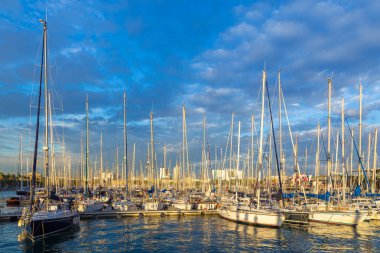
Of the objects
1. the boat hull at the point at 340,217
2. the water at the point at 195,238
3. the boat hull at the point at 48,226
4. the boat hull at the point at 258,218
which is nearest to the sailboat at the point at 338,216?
the boat hull at the point at 340,217

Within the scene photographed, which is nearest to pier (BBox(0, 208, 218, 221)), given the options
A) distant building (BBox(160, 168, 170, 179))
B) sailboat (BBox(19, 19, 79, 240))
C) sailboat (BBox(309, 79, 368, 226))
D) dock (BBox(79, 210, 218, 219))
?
dock (BBox(79, 210, 218, 219))

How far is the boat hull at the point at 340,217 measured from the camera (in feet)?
127

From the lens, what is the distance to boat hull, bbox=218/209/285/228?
36.7 m

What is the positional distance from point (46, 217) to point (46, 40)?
52.5ft

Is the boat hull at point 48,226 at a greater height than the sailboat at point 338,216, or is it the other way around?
the boat hull at point 48,226

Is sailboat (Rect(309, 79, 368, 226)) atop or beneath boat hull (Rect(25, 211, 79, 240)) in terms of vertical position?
beneath

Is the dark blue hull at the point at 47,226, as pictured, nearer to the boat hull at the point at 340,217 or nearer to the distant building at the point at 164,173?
the boat hull at the point at 340,217

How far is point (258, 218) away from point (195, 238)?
353 inches

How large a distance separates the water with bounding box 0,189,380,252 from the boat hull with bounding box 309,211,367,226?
3.48 feet

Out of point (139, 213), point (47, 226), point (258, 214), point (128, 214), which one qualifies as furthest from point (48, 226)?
point (258, 214)

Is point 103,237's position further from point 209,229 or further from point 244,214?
point 244,214

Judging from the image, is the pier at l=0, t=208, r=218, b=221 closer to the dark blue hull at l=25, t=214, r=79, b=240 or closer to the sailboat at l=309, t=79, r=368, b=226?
the dark blue hull at l=25, t=214, r=79, b=240

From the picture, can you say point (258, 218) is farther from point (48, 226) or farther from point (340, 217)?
point (48, 226)

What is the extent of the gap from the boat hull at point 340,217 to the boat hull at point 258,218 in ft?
21.9
